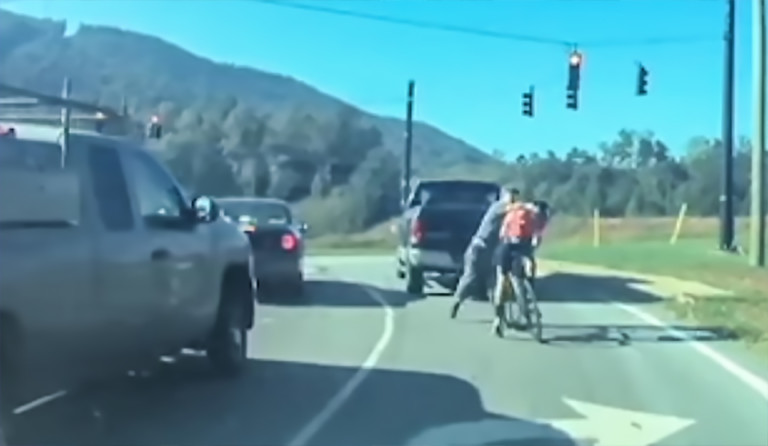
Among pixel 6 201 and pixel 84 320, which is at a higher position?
pixel 6 201

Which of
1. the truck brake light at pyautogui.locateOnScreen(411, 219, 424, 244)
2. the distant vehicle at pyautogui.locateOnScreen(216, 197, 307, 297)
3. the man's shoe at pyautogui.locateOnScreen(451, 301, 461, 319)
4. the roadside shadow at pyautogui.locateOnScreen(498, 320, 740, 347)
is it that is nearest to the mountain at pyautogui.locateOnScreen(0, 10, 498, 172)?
the distant vehicle at pyautogui.locateOnScreen(216, 197, 307, 297)

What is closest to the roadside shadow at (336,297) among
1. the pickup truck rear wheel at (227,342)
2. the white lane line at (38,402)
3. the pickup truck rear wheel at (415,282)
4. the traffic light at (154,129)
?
the pickup truck rear wheel at (415,282)

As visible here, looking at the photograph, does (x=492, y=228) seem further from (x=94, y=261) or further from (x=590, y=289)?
(x=94, y=261)

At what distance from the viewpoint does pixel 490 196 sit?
74.8ft

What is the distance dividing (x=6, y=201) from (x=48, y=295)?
0.78m

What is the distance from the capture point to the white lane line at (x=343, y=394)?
10570mm

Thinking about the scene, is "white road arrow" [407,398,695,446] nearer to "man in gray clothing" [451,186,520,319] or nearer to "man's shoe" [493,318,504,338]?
"man's shoe" [493,318,504,338]

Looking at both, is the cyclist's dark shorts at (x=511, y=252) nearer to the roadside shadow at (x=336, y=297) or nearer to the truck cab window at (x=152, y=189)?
the roadside shadow at (x=336, y=297)

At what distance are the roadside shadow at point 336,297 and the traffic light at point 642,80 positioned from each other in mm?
5722

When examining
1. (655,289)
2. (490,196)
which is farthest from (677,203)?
(655,289)

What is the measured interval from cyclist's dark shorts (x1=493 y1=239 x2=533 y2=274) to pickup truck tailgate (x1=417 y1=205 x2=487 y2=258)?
5.69m

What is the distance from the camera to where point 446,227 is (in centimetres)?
2403

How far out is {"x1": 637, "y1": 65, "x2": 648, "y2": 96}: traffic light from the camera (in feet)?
59.6

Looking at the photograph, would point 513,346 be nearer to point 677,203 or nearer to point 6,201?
point 677,203
